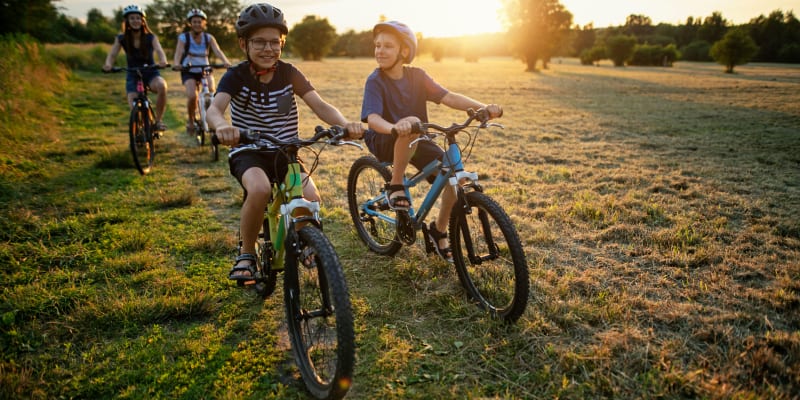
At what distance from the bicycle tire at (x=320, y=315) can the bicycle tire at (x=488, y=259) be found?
1219 millimetres

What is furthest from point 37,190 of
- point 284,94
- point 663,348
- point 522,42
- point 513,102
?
point 522,42

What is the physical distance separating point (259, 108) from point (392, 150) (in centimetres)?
136

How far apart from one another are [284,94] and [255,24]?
578 millimetres

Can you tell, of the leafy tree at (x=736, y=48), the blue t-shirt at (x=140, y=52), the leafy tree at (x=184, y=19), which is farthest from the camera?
the leafy tree at (x=736, y=48)

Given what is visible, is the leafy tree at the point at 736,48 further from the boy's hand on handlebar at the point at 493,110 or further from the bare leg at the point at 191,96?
the boy's hand on handlebar at the point at 493,110

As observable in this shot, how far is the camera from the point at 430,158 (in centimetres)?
403

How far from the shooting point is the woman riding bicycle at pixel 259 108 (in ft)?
Answer: 10.0

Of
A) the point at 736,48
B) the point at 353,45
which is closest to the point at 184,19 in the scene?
the point at 736,48

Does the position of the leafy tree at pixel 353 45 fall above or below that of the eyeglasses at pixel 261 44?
above

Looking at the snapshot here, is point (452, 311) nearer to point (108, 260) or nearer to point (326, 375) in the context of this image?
point (326, 375)

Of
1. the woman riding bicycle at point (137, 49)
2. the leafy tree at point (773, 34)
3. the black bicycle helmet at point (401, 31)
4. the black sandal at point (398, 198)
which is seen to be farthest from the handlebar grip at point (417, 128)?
the leafy tree at point (773, 34)

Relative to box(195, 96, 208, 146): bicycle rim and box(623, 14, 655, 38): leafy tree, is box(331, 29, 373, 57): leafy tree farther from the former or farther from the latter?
box(195, 96, 208, 146): bicycle rim

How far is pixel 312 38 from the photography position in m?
80.2

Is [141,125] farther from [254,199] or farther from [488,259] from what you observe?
[488,259]
